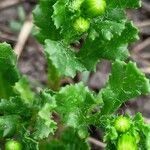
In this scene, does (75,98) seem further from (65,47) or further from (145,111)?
(145,111)

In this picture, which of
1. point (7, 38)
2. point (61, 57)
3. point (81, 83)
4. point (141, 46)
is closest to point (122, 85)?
point (81, 83)

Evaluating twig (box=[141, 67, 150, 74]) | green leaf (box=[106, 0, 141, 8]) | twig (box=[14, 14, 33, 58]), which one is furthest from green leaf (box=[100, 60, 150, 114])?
twig (box=[14, 14, 33, 58])

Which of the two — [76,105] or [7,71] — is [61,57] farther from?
[7,71]

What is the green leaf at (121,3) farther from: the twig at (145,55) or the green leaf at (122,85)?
the twig at (145,55)

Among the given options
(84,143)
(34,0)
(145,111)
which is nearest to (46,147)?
(84,143)

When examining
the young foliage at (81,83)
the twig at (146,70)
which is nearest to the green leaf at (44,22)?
the young foliage at (81,83)

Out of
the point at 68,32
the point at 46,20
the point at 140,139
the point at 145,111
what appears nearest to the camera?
the point at 140,139

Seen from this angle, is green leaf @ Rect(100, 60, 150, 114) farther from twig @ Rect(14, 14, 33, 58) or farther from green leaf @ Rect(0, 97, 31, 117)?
twig @ Rect(14, 14, 33, 58)
